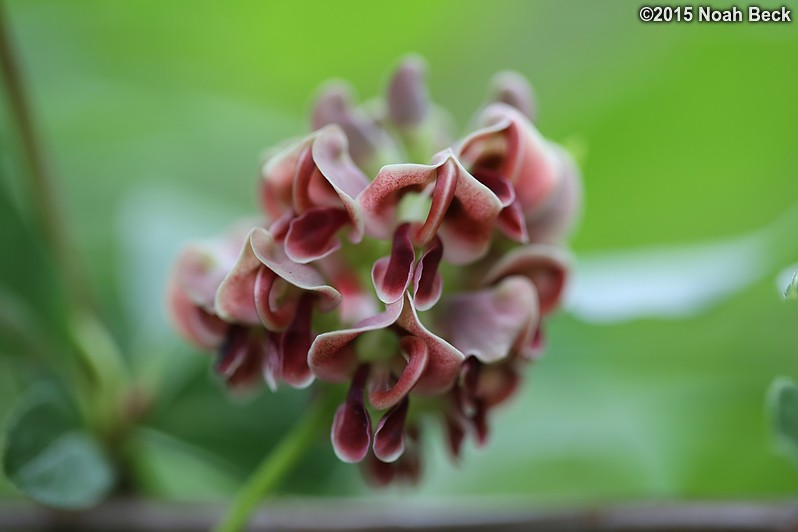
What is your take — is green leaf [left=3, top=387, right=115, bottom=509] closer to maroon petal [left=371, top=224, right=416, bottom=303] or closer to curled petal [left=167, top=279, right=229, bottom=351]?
curled petal [left=167, top=279, right=229, bottom=351]

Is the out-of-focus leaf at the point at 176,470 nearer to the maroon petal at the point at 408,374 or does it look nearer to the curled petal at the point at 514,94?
the maroon petal at the point at 408,374

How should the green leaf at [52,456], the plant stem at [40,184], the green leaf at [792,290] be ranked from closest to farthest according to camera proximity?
the green leaf at [792,290] < the green leaf at [52,456] < the plant stem at [40,184]

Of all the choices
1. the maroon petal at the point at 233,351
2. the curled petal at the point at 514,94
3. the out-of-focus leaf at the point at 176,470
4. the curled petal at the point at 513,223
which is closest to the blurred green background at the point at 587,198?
the out-of-focus leaf at the point at 176,470

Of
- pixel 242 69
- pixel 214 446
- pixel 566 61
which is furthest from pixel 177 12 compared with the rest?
pixel 214 446

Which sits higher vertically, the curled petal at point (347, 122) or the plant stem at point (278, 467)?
the curled petal at point (347, 122)

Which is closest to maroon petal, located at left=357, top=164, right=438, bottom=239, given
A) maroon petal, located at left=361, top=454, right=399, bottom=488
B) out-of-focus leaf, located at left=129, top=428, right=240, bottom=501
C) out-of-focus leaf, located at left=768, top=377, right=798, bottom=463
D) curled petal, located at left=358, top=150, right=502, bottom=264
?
curled petal, located at left=358, top=150, right=502, bottom=264

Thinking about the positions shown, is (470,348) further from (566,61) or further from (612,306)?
(566,61)
